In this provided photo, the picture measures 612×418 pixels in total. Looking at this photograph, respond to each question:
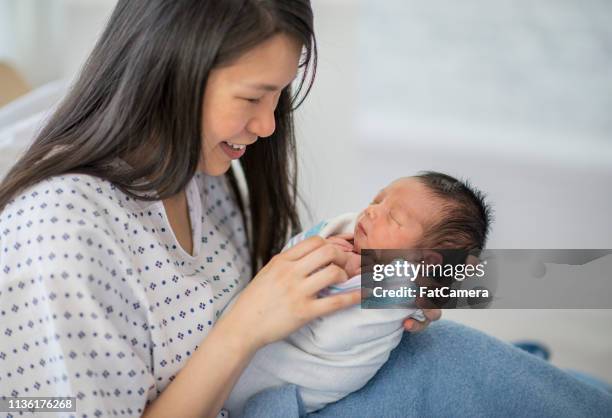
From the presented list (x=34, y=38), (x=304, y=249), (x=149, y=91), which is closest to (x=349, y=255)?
(x=304, y=249)

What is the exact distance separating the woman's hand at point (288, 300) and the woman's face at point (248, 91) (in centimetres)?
23

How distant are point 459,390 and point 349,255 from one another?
294 millimetres

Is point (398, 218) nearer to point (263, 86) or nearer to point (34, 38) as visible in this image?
point (263, 86)

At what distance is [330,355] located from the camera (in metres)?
1.20

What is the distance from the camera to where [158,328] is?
45.7 inches

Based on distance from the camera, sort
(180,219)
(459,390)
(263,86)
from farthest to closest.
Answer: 1. (180,219)
2. (459,390)
3. (263,86)

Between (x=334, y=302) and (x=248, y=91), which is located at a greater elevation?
(x=248, y=91)

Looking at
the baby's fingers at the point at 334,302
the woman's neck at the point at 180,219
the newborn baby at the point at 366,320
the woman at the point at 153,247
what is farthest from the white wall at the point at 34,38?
the baby's fingers at the point at 334,302

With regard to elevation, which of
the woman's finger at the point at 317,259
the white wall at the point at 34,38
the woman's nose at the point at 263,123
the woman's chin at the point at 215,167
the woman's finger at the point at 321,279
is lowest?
the woman's finger at the point at 321,279

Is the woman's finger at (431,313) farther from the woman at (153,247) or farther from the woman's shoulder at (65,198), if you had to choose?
the woman's shoulder at (65,198)

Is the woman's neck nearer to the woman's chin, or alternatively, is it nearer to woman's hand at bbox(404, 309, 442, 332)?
the woman's chin

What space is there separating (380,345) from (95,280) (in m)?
0.45

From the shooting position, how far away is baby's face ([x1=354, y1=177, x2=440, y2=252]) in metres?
1.25

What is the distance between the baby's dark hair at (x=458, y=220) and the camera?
4.03 ft
